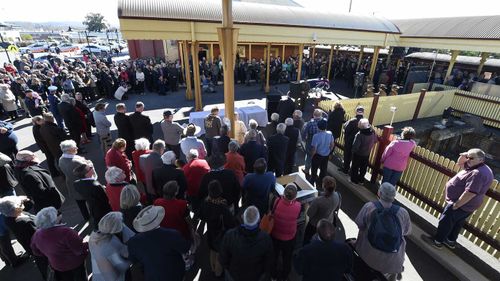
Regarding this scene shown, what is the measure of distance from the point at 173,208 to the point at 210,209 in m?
0.47

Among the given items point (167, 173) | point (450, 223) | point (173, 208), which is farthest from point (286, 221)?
point (450, 223)

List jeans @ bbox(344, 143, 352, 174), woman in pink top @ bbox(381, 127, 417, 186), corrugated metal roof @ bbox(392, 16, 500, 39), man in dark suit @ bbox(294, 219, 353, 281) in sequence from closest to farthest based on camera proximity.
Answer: man in dark suit @ bbox(294, 219, 353, 281), woman in pink top @ bbox(381, 127, 417, 186), jeans @ bbox(344, 143, 352, 174), corrugated metal roof @ bbox(392, 16, 500, 39)

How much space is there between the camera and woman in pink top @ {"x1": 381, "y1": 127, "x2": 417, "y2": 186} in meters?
4.70

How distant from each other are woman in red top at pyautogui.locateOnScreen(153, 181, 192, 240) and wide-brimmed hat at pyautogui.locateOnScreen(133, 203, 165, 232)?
46 cm

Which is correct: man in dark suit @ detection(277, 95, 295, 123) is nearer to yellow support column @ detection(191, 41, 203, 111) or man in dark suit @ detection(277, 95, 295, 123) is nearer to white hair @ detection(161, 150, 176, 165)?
yellow support column @ detection(191, 41, 203, 111)

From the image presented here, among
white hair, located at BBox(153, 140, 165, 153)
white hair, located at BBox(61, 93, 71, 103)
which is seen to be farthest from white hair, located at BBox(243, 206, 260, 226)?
white hair, located at BBox(61, 93, 71, 103)

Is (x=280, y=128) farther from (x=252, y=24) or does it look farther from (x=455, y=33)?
(x=455, y=33)

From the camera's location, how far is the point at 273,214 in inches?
124

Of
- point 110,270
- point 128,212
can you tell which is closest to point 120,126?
point 128,212

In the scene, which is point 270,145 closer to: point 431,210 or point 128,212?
point 128,212

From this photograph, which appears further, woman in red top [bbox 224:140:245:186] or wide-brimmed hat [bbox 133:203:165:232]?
woman in red top [bbox 224:140:245:186]

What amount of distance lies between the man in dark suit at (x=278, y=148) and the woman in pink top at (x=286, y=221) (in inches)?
74.5

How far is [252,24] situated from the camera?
10.6 metres

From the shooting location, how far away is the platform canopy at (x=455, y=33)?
468 inches
